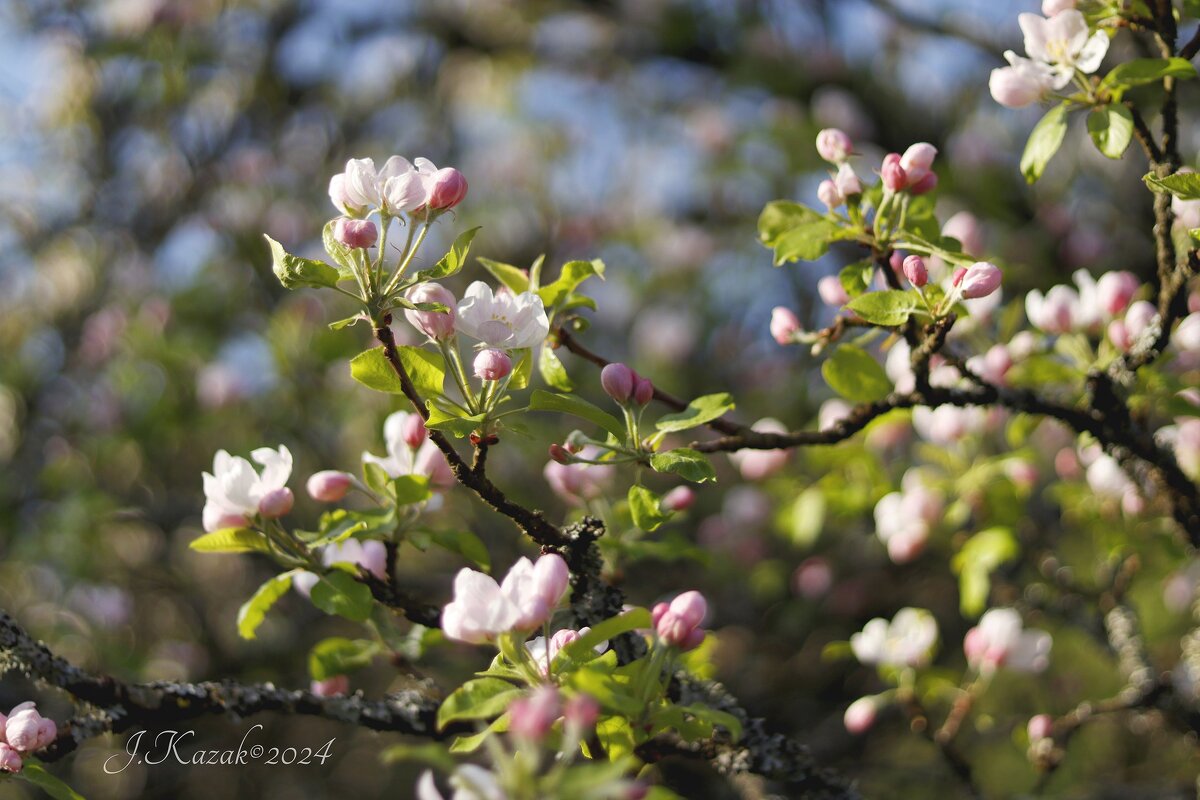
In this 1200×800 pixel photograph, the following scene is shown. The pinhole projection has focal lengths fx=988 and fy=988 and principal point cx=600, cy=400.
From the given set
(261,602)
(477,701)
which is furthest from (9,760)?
(477,701)

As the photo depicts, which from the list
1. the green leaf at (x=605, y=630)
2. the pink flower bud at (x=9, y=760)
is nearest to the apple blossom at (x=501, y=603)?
the green leaf at (x=605, y=630)

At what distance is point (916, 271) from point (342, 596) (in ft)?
2.53

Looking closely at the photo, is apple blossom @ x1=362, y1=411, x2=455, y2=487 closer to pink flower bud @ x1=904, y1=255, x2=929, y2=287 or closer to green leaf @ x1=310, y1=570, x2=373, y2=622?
green leaf @ x1=310, y1=570, x2=373, y2=622

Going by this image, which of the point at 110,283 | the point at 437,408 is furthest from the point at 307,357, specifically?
the point at 437,408

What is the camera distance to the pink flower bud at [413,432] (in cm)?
130

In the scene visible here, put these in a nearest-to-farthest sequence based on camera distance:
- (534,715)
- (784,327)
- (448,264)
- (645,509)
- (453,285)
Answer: (534,715), (448,264), (645,509), (784,327), (453,285)

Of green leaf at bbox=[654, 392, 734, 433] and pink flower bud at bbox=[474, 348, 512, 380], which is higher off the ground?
pink flower bud at bbox=[474, 348, 512, 380]

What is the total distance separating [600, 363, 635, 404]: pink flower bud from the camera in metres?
1.17

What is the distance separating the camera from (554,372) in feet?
3.96

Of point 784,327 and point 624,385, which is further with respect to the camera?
point 784,327

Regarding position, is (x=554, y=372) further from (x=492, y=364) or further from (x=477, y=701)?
(x=477, y=701)

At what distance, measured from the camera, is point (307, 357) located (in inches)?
125

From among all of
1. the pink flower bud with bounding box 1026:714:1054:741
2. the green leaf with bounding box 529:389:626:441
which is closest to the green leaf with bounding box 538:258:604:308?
A: the green leaf with bounding box 529:389:626:441

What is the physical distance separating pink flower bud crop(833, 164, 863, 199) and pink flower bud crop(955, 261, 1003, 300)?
199mm
